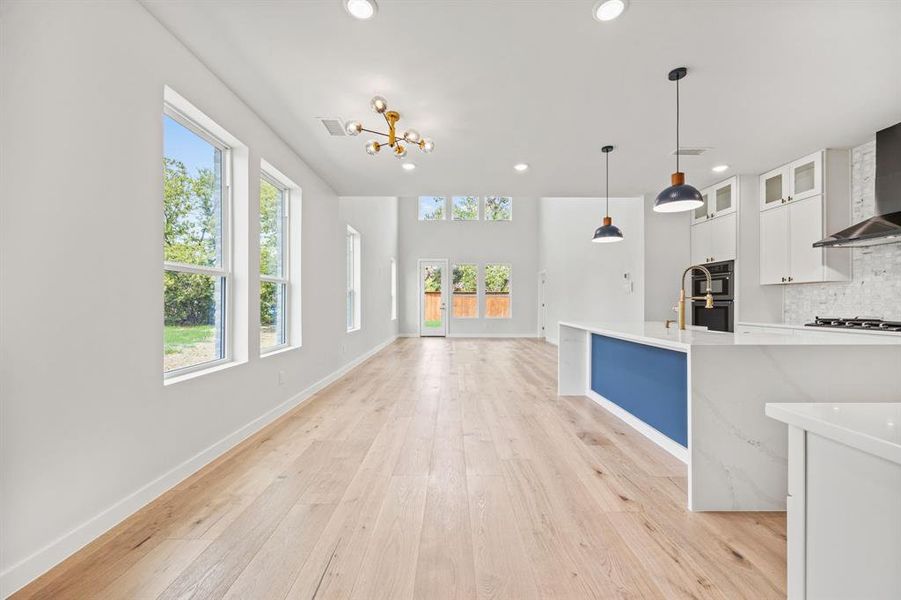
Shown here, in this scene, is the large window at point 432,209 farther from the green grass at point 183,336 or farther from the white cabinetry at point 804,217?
the green grass at point 183,336

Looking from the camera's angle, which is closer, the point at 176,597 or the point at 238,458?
the point at 176,597

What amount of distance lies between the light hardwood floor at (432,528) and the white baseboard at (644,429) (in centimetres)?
8

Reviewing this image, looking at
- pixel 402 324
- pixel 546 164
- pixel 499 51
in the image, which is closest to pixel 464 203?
pixel 402 324

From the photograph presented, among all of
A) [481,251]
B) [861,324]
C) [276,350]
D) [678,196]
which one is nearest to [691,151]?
[678,196]

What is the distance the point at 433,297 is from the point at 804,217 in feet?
27.3

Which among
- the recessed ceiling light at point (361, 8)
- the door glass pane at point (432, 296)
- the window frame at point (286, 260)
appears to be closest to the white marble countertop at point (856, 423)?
the recessed ceiling light at point (361, 8)

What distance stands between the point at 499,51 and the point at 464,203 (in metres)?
9.05

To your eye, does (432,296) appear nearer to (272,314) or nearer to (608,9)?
(272,314)

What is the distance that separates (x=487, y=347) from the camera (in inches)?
347

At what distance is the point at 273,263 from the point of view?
3775 mm

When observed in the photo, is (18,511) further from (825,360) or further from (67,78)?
(825,360)

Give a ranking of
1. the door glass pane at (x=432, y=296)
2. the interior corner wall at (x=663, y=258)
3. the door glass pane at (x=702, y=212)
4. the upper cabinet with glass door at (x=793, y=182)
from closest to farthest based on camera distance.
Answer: the upper cabinet with glass door at (x=793, y=182) < the door glass pane at (x=702, y=212) < the interior corner wall at (x=663, y=258) < the door glass pane at (x=432, y=296)

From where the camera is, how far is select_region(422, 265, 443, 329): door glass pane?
1131cm

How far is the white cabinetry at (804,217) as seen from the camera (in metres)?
3.99
